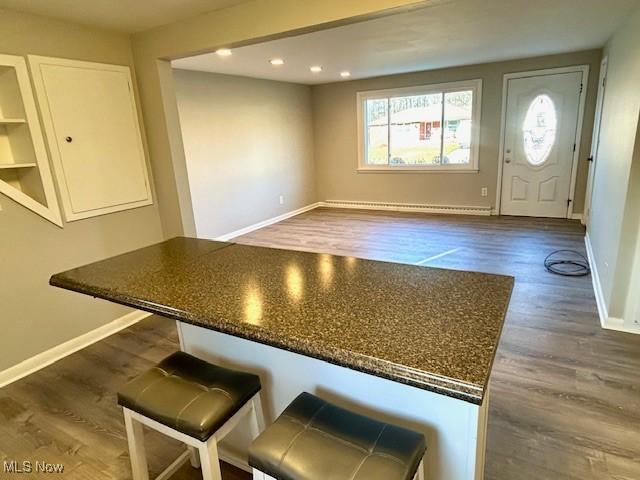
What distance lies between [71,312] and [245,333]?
2296 millimetres

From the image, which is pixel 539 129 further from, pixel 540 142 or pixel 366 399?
pixel 366 399

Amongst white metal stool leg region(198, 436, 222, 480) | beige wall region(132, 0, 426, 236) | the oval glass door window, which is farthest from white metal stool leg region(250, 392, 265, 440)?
the oval glass door window

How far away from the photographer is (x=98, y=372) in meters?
2.43

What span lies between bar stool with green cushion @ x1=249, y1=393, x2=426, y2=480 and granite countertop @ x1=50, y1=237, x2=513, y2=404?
272mm

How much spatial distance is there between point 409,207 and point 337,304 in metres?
5.72

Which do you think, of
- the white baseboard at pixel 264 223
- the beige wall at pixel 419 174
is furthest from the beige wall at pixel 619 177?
the white baseboard at pixel 264 223

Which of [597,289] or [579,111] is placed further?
[579,111]

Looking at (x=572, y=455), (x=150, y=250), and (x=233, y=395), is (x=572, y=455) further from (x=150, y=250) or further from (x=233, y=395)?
(x=150, y=250)

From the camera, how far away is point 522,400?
1993 mm

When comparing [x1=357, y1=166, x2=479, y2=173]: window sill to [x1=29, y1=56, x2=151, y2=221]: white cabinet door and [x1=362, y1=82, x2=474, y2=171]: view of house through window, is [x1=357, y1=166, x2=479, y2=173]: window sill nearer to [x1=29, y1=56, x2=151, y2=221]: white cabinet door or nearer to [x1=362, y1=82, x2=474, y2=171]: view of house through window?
[x1=362, y1=82, x2=474, y2=171]: view of house through window

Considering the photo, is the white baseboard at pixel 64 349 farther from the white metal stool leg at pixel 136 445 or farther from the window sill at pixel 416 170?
the window sill at pixel 416 170

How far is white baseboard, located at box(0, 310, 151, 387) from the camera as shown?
7.80ft

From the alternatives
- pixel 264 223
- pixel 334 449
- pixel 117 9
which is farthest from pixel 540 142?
pixel 334 449

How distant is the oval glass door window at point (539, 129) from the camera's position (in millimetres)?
5258
